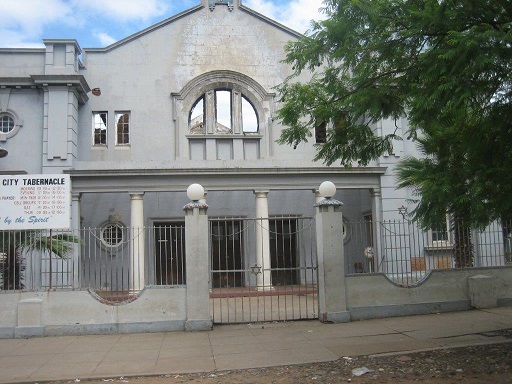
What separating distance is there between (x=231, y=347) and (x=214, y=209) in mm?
10407

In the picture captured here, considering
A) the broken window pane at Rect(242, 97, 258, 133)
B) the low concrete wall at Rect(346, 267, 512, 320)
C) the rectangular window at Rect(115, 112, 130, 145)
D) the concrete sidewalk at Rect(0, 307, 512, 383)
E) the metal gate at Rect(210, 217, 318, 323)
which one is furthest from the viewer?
the broken window pane at Rect(242, 97, 258, 133)

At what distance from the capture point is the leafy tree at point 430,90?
7086 millimetres

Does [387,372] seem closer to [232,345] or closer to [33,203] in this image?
[232,345]

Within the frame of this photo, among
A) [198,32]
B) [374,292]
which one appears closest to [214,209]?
[198,32]

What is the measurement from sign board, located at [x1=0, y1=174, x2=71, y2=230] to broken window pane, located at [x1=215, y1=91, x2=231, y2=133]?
8.78m

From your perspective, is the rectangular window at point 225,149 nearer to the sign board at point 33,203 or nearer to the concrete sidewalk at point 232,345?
the sign board at point 33,203

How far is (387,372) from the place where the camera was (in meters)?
7.62

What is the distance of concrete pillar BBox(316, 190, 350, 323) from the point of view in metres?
11.5

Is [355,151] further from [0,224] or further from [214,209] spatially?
[214,209]

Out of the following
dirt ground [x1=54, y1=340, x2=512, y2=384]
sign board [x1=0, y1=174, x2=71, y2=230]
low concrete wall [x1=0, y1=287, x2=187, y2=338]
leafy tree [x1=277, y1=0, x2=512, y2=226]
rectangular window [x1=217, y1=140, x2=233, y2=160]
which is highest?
rectangular window [x1=217, y1=140, x2=233, y2=160]

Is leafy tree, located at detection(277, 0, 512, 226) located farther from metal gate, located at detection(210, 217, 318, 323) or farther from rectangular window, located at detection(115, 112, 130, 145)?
rectangular window, located at detection(115, 112, 130, 145)

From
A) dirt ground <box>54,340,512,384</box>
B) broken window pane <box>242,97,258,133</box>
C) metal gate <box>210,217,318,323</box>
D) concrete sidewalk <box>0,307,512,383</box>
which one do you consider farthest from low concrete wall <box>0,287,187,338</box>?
broken window pane <box>242,97,258,133</box>

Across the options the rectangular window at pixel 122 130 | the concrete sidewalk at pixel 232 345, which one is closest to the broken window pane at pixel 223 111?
the rectangular window at pixel 122 130

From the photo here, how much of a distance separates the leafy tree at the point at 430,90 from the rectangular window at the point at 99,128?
34.6 feet
